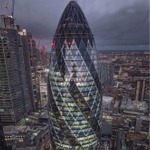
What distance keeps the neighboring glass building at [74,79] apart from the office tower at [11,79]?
35.3 meters

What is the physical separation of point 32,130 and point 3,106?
15.9 metres

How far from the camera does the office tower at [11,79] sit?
63.2m

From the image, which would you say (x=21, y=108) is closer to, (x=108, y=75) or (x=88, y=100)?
(x=88, y=100)

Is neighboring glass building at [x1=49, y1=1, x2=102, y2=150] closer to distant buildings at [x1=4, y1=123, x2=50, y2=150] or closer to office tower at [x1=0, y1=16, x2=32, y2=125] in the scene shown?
distant buildings at [x1=4, y1=123, x2=50, y2=150]

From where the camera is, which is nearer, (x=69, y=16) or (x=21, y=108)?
(x=69, y=16)

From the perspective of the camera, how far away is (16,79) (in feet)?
227

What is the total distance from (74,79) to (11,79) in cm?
4028

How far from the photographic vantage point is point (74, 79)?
32031 millimetres

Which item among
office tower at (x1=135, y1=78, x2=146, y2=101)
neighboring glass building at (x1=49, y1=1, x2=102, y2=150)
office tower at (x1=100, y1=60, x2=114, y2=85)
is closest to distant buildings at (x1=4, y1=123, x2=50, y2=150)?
neighboring glass building at (x1=49, y1=1, x2=102, y2=150)

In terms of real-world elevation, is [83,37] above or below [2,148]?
above

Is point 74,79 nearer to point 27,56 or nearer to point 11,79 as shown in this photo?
point 11,79

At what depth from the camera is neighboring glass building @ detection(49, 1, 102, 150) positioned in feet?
103

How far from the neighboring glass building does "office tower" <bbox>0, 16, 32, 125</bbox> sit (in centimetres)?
3533

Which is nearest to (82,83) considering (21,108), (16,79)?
(16,79)
